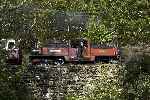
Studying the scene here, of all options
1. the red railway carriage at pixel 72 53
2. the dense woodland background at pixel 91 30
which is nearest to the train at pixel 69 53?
the red railway carriage at pixel 72 53

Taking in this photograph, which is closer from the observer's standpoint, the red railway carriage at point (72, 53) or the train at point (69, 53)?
the train at point (69, 53)

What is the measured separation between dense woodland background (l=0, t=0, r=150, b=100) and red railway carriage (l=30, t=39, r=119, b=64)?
0.98 metres

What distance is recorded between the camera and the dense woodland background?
84.5ft

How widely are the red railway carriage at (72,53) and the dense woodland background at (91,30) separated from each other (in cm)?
98

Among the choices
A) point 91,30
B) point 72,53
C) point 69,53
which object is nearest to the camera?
point 69,53

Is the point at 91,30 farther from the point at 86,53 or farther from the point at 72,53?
the point at 72,53

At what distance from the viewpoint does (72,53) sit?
33.1 meters

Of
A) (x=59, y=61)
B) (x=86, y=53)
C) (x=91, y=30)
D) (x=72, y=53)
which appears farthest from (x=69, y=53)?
(x=91, y=30)

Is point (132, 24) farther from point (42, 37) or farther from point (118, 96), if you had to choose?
point (42, 37)

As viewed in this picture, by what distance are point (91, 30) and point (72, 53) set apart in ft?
16.8

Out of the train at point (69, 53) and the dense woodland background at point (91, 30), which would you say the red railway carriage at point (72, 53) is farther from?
the dense woodland background at point (91, 30)

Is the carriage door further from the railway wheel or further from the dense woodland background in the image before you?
the dense woodland background

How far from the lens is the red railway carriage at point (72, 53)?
3234 centimetres

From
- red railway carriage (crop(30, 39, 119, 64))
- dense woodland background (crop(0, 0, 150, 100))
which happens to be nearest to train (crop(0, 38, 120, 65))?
red railway carriage (crop(30, 39, 119, 64))
